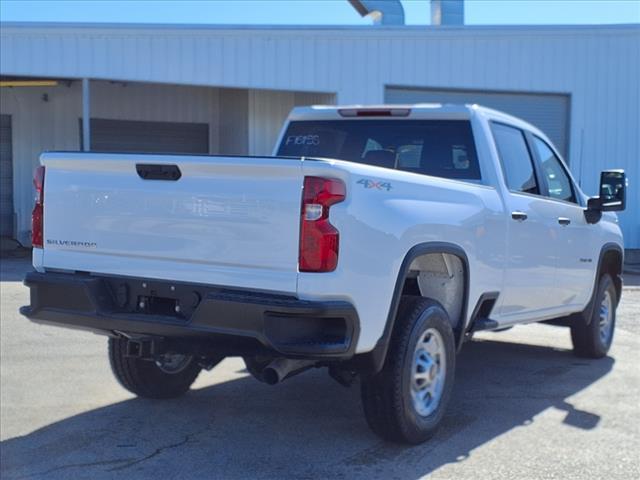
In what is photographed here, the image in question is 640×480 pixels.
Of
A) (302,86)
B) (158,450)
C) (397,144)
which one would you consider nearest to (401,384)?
(158,450)

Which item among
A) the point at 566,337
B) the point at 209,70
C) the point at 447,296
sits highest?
the point at 209,70

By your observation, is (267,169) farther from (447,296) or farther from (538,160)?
(538,160)

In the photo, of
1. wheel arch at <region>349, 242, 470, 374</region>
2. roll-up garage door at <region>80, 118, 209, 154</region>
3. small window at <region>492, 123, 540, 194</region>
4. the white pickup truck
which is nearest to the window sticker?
the white pickup truck

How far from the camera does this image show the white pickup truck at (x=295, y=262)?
4.15 meters

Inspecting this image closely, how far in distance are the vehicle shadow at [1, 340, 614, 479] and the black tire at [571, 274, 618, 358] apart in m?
0.74

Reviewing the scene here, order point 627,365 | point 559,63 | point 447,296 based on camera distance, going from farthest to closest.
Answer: point 559,63 < point 627,365 < point 447,296

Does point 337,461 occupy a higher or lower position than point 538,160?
lower

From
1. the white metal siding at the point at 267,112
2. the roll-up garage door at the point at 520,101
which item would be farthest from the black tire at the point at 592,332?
the white metal siding at the point at 267,112

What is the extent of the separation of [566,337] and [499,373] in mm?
2393

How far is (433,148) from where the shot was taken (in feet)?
20.6

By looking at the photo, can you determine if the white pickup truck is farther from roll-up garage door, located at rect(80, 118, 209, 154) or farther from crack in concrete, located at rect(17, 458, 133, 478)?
roll-up garage door, located at rect(80, 118, 209, 154)

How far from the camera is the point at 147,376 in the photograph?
5.89 meters

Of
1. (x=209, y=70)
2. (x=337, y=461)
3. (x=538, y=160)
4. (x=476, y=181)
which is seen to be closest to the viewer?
(x=337, y=461)

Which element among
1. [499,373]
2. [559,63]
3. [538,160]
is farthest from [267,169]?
[559,63]
